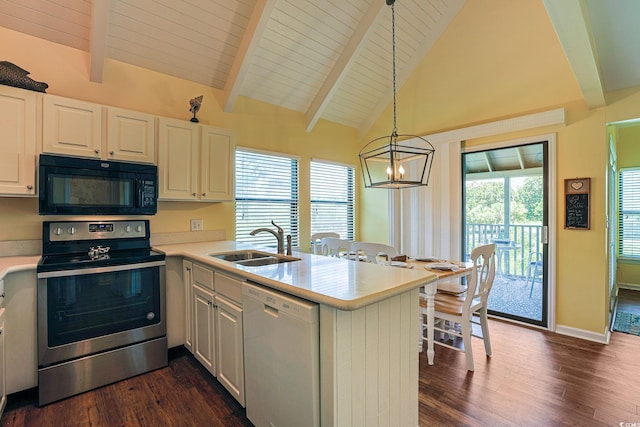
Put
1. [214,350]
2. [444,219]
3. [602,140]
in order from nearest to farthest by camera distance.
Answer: [214,350], [602,140], [444,219]

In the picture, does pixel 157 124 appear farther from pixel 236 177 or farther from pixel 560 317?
pixel 560 317

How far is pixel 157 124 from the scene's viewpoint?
9.04 ft

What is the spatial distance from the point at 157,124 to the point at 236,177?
43.1 inches

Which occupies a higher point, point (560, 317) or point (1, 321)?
point (1, 321)

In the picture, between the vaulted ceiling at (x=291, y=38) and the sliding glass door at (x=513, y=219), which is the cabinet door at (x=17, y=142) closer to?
the vaulted ceiling at (x=291, y=38)

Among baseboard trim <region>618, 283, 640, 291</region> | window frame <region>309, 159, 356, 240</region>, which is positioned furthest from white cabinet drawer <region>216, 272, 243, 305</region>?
baseboard trim <region>618, 283, 640, 291</region>

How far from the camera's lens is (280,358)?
1.46m

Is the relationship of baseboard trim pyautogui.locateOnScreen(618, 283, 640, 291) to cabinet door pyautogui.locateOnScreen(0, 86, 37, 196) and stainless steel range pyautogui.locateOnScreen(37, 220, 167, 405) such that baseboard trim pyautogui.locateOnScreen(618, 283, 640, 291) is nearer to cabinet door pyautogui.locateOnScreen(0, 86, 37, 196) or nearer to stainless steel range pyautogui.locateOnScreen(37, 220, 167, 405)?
stainless steel range pyautogui.locateOnScreen(37, 220, 167, 405)

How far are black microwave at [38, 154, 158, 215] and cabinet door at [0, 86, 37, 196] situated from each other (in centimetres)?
10

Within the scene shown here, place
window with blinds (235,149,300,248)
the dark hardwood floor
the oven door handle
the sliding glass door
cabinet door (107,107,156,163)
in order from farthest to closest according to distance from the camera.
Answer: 1. window with blinds (235,149,300,248)
2. the sliding glass door
3. cabinet door (107,107,156,163)
4. the oven door handle
5. the dark hardwood floor

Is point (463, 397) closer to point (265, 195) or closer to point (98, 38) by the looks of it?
point (265, 195)

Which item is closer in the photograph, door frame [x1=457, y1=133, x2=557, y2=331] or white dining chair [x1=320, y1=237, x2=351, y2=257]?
white dining chair [x1=320, y1=237, x2=351, y2=257]

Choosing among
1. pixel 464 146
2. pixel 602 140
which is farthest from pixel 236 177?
pixel 602 140

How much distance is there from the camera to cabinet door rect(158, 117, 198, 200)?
279 cm
